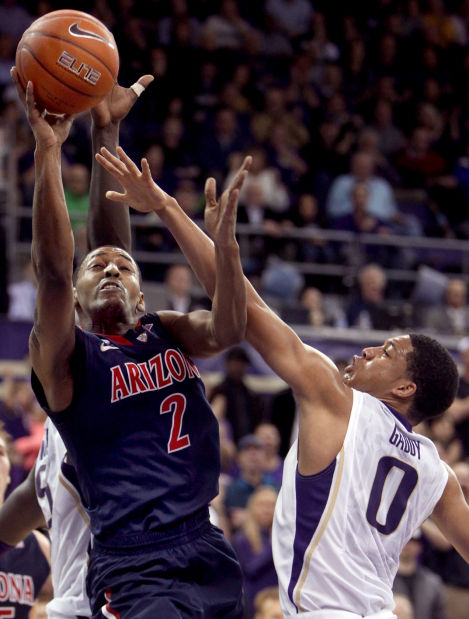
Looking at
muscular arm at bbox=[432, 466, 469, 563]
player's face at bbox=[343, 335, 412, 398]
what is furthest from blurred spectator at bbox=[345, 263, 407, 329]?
muscular arm at bbox=[432, 466, 469, 563]

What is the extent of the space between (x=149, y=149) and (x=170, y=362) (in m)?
6.95

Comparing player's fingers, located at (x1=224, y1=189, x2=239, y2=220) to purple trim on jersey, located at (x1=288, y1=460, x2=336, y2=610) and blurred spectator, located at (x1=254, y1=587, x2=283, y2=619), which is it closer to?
purple trim on jersey, located at (x1=288, y1=460, x2=336, y2=610)

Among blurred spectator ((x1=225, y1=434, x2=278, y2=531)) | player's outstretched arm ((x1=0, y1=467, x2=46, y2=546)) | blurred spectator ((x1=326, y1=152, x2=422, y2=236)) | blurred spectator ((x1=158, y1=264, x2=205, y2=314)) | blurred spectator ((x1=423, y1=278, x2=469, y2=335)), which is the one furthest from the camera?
blurred spectator ((x1=326, y1=152, x2=422, y2=236))

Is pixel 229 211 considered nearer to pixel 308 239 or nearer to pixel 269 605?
pixel 269 605

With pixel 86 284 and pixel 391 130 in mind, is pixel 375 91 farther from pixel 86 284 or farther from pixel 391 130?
pixel 86 284

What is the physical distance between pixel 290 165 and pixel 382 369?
8.05 m

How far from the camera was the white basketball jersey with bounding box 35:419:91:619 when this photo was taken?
13.6 feet

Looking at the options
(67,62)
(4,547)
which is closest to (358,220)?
(4,547)

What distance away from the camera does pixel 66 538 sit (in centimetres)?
421

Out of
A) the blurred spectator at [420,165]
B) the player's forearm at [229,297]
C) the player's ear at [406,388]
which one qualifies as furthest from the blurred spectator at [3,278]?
the blurred spectator at [420,165]

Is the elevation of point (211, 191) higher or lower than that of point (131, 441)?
higher

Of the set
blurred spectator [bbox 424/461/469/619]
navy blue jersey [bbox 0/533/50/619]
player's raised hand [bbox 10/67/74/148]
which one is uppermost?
player's raised hand [bbox 10/67/74/148]

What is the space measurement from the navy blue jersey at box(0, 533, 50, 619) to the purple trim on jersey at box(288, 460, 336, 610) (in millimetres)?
1608

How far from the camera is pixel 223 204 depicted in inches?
141
